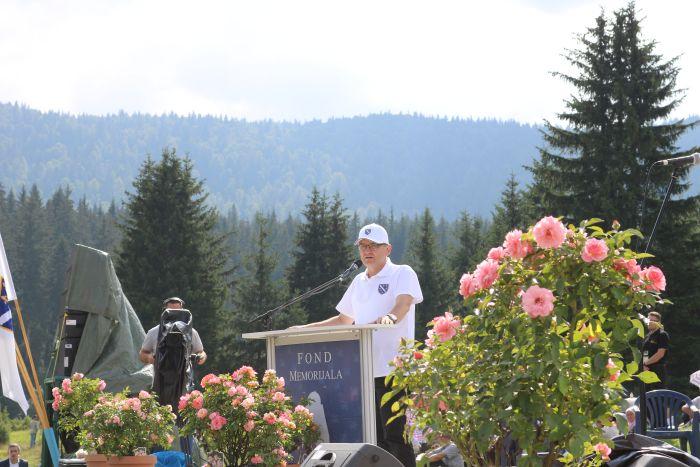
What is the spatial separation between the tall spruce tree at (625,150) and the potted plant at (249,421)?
2266 cm

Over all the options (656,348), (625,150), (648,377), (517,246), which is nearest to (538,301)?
(517,246)

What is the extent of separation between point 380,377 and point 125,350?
5530 mm

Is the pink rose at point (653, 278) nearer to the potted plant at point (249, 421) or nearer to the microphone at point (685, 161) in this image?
the potted plant at point (249, 421)

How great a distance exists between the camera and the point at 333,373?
6254 mm

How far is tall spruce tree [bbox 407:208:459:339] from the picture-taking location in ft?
147

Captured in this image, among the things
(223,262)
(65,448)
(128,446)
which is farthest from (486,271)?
(223,262)

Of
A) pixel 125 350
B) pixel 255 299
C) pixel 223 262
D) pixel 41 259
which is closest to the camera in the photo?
pixel 125 350

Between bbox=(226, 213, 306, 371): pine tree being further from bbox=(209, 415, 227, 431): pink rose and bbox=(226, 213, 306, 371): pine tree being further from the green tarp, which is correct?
bbox=(209, 415, 227, 431): pink rose

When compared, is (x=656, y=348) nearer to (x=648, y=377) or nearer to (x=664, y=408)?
(x=664, y=408)

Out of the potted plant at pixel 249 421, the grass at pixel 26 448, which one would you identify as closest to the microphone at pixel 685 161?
the potted plant at pixel 249 421

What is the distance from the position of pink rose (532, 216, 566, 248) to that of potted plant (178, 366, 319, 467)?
279cm

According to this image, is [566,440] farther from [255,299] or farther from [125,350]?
[255,299]

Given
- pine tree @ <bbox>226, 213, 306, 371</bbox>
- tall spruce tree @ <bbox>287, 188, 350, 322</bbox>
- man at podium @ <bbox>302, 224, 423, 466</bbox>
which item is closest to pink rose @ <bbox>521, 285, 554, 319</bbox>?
man at podium @ <bbox>302, 224, 423, 466</bbox>

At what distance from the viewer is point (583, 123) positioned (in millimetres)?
30141
